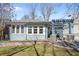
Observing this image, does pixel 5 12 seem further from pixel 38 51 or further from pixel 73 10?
pixel 73 10

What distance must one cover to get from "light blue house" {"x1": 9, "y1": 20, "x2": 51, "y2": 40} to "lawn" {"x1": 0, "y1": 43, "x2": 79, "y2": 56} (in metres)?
0.17

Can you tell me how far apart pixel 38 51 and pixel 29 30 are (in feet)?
1.37

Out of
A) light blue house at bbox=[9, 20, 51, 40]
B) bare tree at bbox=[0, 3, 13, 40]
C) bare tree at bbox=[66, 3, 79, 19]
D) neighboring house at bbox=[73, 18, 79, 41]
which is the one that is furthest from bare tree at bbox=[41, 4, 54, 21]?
bare tree at bbox=[0, 3, 13, 40]

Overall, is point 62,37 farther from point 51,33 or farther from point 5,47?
point 5,47

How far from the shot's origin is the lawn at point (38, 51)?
7.36 metres

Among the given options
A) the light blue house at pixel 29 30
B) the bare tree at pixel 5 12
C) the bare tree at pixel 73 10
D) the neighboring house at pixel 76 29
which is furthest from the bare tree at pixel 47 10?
the bare tree at pixel 5 12

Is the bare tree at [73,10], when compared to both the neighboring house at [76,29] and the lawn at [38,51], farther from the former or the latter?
the lawn at [38,51]

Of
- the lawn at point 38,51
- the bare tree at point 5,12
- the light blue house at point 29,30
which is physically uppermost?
the bare tree at point 5,12

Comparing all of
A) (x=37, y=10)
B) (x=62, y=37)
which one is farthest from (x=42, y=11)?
(x=62, y=37)

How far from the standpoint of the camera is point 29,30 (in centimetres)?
742

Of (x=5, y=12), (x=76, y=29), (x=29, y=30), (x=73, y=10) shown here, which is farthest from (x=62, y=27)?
(x=5, y=12)

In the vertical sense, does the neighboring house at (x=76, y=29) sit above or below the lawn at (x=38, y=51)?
above

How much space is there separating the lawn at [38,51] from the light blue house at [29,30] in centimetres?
17

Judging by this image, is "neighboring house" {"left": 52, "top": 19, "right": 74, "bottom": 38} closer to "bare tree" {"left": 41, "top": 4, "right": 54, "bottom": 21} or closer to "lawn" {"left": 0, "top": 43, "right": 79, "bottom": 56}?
"bare tree" {"left": 41, "top": 4, "right": 54, "bottom": 21}
